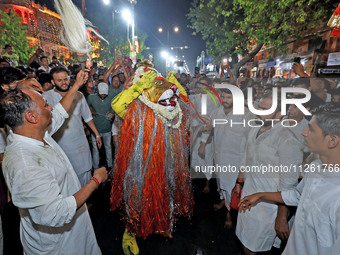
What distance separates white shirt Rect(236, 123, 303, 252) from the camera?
1.98 meters

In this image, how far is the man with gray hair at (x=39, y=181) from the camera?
1.31 meters

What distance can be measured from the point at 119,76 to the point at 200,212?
14.4ft

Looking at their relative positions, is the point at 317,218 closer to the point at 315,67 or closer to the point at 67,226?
the point at 67,226

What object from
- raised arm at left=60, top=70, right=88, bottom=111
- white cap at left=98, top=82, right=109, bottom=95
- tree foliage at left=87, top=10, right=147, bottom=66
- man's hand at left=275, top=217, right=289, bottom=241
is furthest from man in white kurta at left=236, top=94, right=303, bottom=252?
tree foliage at left=87, top=10, right=147, bottom=66

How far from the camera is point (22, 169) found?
1.31m

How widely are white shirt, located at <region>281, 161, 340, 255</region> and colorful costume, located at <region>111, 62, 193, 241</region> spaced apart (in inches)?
63.8

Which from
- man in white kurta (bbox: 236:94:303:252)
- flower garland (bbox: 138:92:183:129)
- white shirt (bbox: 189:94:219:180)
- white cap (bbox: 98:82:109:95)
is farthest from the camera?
A: white cap (bbox: 98:82:109:95)

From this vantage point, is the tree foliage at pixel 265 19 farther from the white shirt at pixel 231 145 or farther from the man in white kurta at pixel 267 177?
the man in white kurta at pixel 267 177

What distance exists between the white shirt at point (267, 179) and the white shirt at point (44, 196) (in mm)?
1741

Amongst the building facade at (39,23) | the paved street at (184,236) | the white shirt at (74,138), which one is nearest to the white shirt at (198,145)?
the paved street at (184,236)

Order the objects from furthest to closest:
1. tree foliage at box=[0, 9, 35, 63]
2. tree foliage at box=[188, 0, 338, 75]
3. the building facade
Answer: the building facade → tree foliage at box=[0, 9, 35, 63] → tree foliage at box=[188, 0, 338, 75]

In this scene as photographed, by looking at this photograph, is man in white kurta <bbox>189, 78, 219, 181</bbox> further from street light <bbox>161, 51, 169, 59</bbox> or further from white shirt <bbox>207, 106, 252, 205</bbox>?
street light <bbox>161, 51, 169, 59</bbox>

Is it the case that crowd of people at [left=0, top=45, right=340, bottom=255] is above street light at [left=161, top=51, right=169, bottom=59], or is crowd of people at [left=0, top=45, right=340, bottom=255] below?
below

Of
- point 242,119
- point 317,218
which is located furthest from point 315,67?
point 317,218
